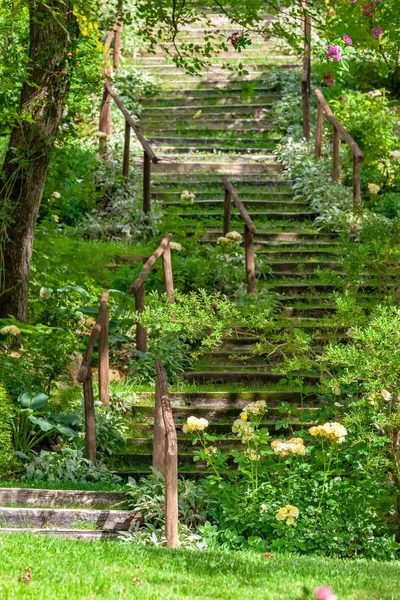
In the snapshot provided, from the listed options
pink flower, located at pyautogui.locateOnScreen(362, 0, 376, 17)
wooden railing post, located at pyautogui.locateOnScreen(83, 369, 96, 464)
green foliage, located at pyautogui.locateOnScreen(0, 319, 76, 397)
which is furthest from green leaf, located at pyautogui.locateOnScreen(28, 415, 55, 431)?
pink flower, located at pyautogui.locateOnScreen(362, 0, 376, 17)

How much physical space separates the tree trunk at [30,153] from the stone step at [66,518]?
2.93 m

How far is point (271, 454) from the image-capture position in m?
7.46

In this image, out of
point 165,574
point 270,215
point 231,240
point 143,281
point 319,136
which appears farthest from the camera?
point 319,136

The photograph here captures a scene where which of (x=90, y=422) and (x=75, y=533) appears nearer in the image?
(x=75, y=533)

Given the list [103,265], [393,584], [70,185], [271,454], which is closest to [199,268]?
[103,265]

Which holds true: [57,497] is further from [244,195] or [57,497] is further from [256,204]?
[244,195]

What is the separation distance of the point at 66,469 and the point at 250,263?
364cm

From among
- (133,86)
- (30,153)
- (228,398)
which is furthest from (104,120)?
(228,398)

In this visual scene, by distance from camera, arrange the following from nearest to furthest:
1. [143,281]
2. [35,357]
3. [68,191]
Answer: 1. [35,357]
2. [143,281]
3. [68,191]

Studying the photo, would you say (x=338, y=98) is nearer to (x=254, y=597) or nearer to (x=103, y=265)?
(x=103, y=265)

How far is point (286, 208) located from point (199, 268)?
2.70 meters

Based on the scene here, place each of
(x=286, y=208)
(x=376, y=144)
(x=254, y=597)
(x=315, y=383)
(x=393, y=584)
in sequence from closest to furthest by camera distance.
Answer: (x=254, y=597) → (x=393, y=584) → (x=315, y=383) → (x=286, y=208) → (x=376, y=144)

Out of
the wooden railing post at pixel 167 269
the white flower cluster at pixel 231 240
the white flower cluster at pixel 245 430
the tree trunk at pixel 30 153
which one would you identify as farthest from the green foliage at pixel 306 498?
the white flower cluster at pixel 231 240

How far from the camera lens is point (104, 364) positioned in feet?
29.0
